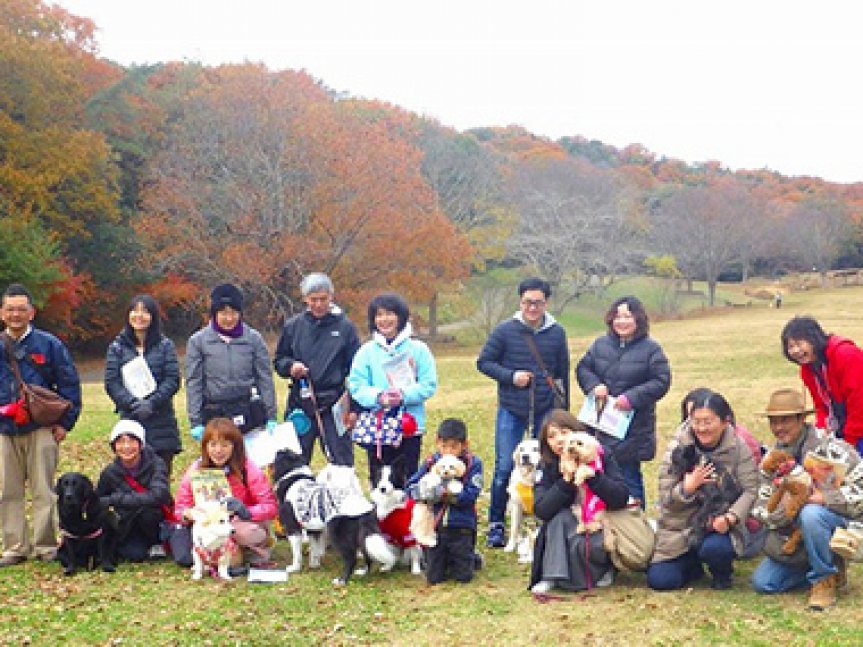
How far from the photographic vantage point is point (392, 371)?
19.7ft

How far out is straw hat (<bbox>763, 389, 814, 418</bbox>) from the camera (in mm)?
4887

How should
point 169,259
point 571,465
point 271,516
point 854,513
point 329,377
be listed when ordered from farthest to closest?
point 169,259
point 329,377
point 271,516
point 571,465
point 854,513

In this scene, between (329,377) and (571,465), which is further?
(329,377)

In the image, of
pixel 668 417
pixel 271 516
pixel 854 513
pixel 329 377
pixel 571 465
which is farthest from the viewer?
pixel 668 417

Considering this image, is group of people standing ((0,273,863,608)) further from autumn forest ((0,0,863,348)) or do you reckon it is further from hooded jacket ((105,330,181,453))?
autumn forest ((0,0,863,348))

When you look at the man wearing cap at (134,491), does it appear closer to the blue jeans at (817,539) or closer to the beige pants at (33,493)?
the beige pants at (33,493)

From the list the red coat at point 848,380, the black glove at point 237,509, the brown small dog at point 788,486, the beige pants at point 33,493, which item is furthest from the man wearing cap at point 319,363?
the red coat at point 848,380

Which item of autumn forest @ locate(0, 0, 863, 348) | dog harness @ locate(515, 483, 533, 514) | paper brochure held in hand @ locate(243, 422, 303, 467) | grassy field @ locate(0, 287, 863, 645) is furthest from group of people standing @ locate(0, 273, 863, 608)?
autumn forest @ locate(0, 0, 863, 348)

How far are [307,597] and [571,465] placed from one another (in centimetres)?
177

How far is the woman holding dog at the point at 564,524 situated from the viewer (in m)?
5.07

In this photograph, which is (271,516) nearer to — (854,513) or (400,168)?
(854,513)

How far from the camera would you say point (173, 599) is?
16.9 ft

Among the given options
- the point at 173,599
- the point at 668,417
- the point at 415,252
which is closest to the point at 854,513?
the point at 173,599

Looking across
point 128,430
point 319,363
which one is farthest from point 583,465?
point 128,430
